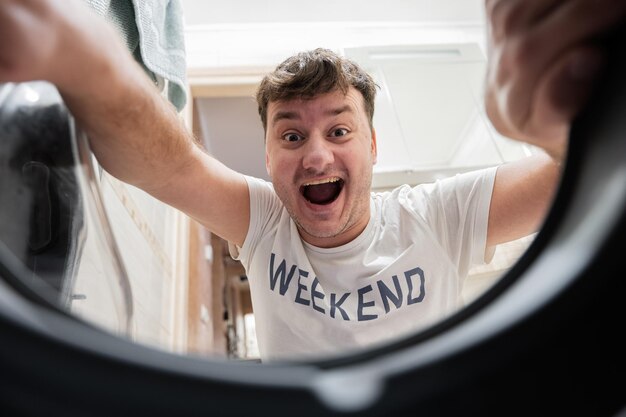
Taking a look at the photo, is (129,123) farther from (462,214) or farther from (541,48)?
(462,214)

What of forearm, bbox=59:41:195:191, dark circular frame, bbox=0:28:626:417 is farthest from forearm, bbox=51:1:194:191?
dark circular frame, bbox=0:28:626:417

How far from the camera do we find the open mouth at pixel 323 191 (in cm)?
94

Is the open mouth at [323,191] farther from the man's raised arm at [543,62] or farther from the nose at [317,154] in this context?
the man's raised arm at [543,62]

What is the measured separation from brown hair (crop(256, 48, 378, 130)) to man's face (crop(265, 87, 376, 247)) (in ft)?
0.05

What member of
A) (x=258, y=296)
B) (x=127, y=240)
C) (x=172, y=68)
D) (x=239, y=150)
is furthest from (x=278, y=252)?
(x=239, y=150)

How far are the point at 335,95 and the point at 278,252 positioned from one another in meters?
0.35

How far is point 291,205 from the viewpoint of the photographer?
2.89 ft

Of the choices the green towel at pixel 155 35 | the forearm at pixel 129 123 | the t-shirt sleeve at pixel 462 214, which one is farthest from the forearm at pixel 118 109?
the t-shirt sleeve at pixel 462 214

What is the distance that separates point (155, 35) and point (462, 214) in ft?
2.06

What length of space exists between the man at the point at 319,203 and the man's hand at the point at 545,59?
1.07 feet

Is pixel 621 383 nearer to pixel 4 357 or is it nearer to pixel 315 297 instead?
pixel 4 357

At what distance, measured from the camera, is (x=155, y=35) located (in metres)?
0.64

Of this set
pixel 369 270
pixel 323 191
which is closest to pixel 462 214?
pixel 369 270

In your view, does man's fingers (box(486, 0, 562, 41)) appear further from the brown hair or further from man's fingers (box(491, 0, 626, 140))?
the brown hair
